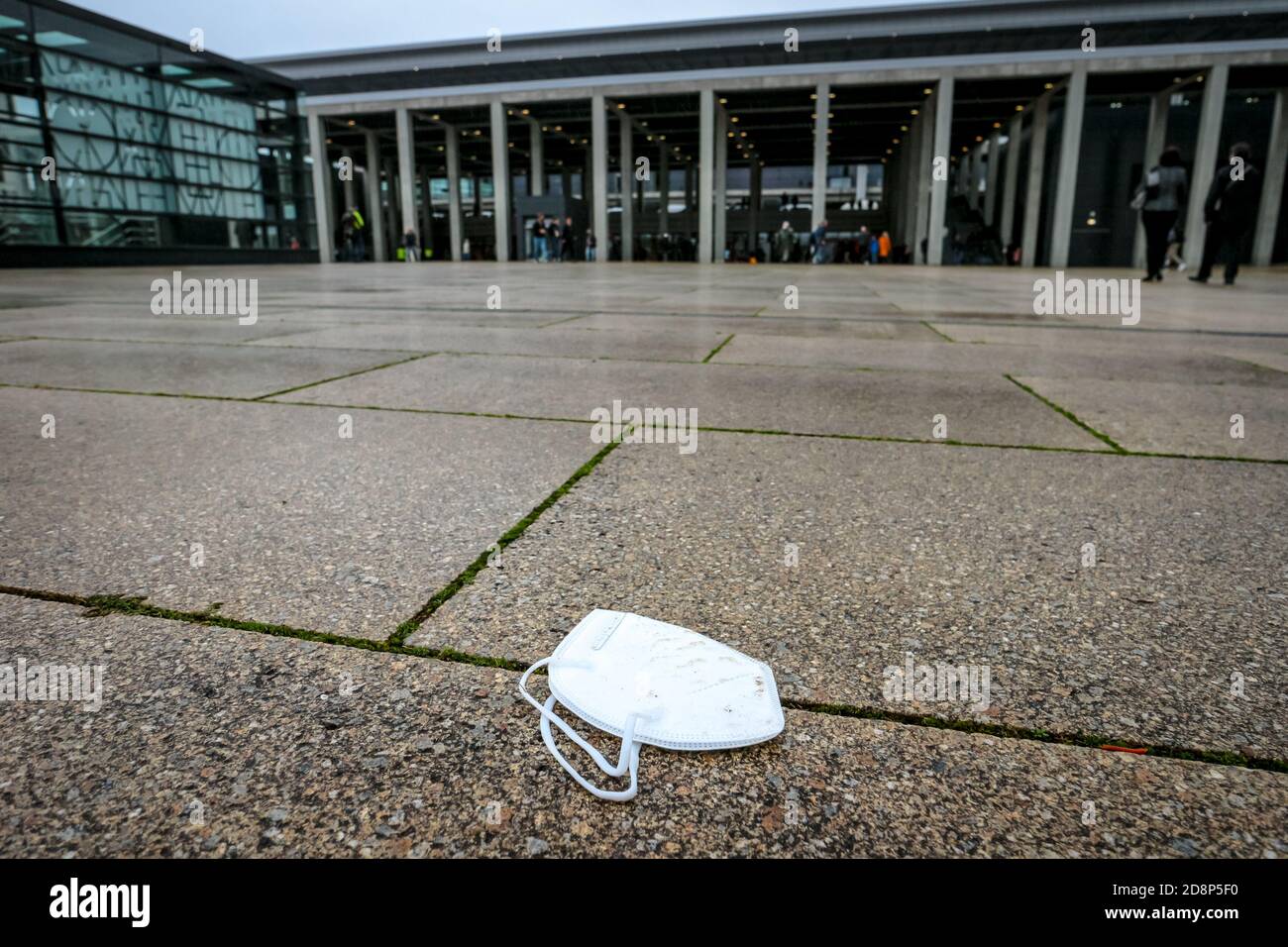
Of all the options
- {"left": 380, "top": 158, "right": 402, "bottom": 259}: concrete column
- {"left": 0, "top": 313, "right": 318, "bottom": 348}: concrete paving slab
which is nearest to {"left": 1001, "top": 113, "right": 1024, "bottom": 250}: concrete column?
{"left": 380, "top": 158, "right": 402, "bottom": 259}: concrete column

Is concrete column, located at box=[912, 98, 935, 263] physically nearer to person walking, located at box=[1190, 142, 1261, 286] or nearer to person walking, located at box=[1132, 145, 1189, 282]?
person walking, located at box=[1132, 145, 1189, 282]

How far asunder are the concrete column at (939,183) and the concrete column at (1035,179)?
13.1 feet

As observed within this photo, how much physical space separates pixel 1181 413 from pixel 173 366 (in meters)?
5.37

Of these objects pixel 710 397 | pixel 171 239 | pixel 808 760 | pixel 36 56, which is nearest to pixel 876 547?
pixel 808 760

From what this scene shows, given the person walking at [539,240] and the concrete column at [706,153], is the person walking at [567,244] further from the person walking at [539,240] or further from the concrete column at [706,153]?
the concrete column at [706,153]

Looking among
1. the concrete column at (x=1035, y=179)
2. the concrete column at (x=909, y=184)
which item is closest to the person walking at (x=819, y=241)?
the concrete column at (x=909, y=184)

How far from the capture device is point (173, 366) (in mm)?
4695

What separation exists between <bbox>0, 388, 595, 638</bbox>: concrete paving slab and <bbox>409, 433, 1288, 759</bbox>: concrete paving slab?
0.21m

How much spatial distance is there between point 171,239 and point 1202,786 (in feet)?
88.3

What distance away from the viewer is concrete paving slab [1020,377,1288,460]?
3.06 meters

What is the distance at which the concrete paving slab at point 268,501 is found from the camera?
1.72 metres

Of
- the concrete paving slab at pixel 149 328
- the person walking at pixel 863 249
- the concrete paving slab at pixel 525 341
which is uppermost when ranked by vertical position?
the person walking at pixel 863 249
